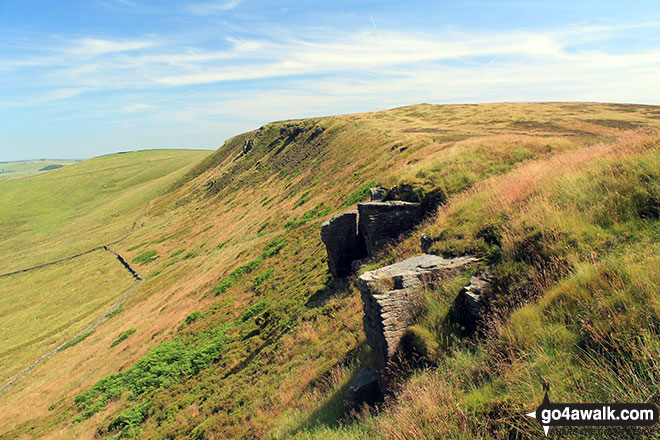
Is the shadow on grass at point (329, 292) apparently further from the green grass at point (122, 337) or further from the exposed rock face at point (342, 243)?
the green grass at point (122, 337)

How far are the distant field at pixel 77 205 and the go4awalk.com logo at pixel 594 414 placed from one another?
262 feet

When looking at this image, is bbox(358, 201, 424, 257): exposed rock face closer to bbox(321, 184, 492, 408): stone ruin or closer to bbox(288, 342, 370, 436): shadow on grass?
bbox(321, 184, 492, 408): stone ruin

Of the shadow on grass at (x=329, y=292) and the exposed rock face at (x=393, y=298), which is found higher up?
the exposed rock face at (x=393, y=298)

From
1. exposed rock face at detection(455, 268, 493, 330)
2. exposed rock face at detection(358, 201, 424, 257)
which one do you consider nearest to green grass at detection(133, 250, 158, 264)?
exposed rock face at detection(358, 201, 424, 257)

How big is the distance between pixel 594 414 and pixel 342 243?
460 inches

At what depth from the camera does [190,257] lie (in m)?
42.6

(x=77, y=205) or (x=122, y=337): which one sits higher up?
(x=77, y=205)

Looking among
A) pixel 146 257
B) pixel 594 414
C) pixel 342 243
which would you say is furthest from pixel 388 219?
pixel 146 257

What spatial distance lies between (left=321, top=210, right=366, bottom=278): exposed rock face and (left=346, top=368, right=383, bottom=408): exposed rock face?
7747 mm

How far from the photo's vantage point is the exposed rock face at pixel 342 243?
14734mm

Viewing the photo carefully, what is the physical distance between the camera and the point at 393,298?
7.00 m

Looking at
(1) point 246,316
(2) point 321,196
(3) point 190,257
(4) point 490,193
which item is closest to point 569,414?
(4) point 490,193

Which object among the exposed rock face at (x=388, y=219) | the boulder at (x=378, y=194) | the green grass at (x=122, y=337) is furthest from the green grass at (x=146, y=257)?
the exposed rock face at (x=388, y=219)

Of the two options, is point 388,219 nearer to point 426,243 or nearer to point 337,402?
point 426,243
